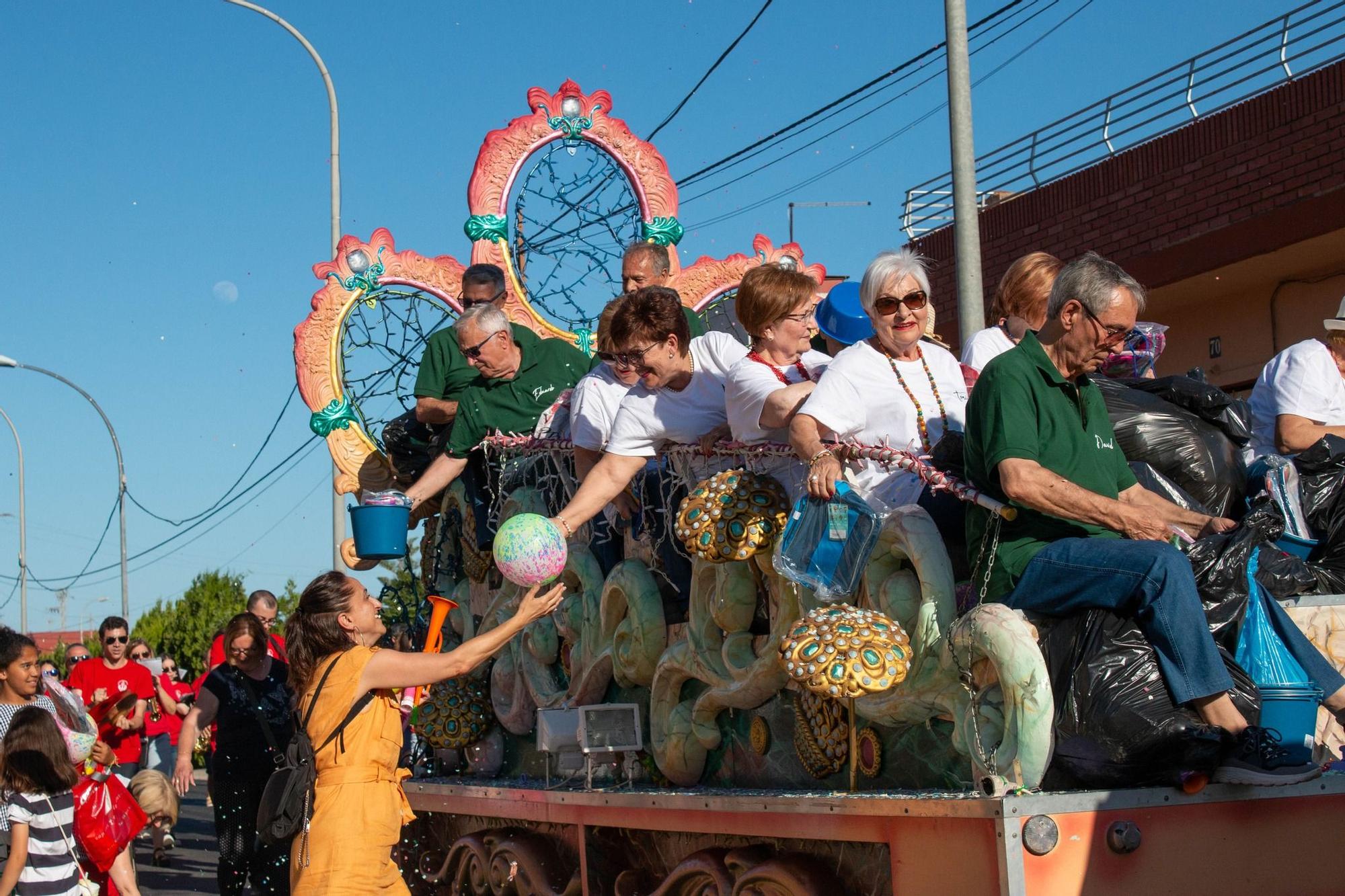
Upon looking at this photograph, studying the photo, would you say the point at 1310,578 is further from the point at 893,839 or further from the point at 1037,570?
the point at 893,839

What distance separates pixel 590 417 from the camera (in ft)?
20.4

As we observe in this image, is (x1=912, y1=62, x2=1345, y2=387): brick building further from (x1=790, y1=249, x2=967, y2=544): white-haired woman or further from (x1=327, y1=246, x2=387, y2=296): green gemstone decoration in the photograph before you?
(x1=790, y1=249, x2=967, y2=544): white-haired woman

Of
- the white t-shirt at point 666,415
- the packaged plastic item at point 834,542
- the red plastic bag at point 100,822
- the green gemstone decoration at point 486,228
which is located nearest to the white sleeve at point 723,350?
the white t-shirt at point 666,415

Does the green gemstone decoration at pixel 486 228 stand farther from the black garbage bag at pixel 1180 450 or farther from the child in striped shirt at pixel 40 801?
the black garbage bag at pixel 1180 450

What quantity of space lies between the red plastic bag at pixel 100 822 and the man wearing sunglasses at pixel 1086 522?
194 inches

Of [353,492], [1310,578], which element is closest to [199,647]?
[353,492]

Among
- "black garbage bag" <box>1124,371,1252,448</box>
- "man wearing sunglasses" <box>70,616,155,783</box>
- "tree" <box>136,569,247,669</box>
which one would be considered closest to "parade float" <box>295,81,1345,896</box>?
"black garbage bag" <box>1124,371,1252,448</box>

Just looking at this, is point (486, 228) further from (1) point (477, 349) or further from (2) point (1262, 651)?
(2) point (1262, 651)

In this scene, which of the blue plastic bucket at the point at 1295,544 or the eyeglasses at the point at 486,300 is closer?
the blue plastic bucket at the point at 1295,544

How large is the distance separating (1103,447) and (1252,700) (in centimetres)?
91

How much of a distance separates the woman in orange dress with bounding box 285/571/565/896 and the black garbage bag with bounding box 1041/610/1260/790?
2.00 metres

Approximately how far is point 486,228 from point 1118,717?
551cm

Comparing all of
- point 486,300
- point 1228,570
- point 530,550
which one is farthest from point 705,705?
point 486,300

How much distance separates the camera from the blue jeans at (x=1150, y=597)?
3.98m
